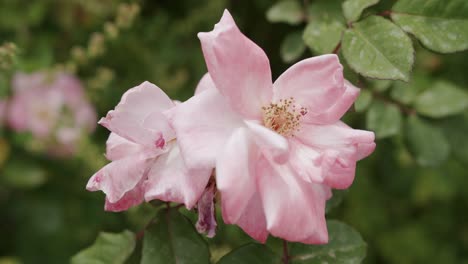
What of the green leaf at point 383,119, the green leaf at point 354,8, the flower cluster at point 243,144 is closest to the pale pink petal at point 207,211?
the flower cluster at point 243,144

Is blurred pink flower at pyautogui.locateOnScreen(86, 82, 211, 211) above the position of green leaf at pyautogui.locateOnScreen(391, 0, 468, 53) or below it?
above

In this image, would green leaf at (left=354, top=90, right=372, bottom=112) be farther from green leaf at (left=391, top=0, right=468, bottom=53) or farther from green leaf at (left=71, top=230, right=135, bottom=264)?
green leaf at (left=71, top=230, right=135, bottom=264)

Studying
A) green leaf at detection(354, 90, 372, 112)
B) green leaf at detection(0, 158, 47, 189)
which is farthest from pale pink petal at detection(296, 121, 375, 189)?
green leaf at detection(0, 158, 47, 189)

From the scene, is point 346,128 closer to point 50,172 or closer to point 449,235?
point 50,172

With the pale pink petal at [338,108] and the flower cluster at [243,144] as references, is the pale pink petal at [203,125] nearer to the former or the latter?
the flower cluster at [243,144]

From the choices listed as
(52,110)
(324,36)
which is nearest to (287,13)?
(324,36)

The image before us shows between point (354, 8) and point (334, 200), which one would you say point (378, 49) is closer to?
point (354, 8)
